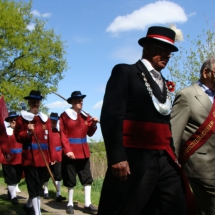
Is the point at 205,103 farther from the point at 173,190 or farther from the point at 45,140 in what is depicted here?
the point at 45,140

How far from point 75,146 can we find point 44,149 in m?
1.10

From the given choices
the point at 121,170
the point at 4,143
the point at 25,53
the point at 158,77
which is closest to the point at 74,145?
the point at 4,143

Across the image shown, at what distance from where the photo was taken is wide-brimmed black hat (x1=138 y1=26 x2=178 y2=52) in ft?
12.0

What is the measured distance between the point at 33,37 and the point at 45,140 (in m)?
21.8

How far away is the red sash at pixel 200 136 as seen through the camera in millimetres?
4648

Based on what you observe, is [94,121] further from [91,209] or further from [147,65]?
[147,65]

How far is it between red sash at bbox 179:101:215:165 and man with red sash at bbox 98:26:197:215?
1.08m

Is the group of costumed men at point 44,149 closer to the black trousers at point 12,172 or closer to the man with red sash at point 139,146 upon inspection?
the black trousers at point 12,172

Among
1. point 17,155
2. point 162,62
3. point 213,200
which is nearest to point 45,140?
point 17,155

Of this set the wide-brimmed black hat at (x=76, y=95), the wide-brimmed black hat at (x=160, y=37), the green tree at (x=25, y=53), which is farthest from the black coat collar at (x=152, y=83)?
the green tree at (x=25, y=53)

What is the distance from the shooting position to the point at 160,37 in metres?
3.69

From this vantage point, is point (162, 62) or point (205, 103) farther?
point (205, 103)

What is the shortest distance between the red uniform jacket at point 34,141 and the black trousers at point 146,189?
3.92m

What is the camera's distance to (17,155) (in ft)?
33.3
